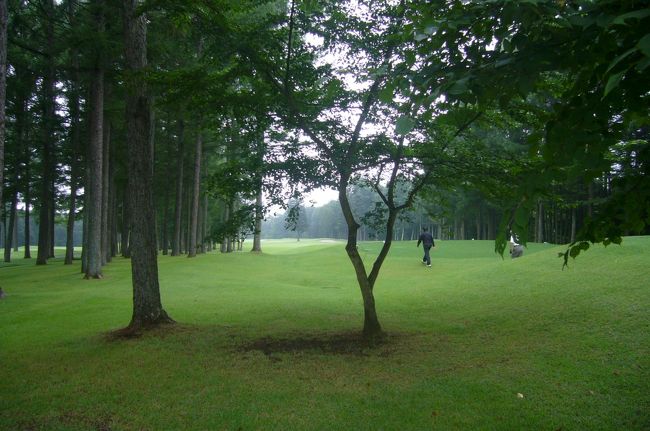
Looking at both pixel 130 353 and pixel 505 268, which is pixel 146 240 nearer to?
pixel 130 353

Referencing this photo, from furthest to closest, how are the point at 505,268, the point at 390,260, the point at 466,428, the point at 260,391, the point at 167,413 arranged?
the point at 390,260 < the point at 505,268 < the point at 260,391 < the point at 167,413 < the point at 466,428

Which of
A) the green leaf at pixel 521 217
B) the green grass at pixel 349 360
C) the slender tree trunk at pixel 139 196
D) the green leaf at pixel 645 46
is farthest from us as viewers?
the slender tree trunk at pixel 139 196

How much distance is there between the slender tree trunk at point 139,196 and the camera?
7809mm

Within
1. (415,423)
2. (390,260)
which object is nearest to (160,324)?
(415,423)

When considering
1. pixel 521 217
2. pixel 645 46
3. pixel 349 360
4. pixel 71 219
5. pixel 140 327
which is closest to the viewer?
pixel 645 46

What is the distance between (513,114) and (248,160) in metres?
4.21

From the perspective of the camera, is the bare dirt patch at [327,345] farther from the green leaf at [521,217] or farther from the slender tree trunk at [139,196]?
the green leaf at [521,217]

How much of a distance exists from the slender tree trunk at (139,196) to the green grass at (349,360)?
817 mm

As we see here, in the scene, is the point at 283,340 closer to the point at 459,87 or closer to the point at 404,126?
the point at 404,126

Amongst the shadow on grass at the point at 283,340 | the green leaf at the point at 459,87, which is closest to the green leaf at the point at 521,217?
the green leaf at the point at 459,87

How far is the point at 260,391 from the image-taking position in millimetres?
5012

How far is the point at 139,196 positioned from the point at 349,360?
15.6ft

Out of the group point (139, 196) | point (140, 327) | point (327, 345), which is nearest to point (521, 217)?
point (327, 345)

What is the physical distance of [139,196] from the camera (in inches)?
308
